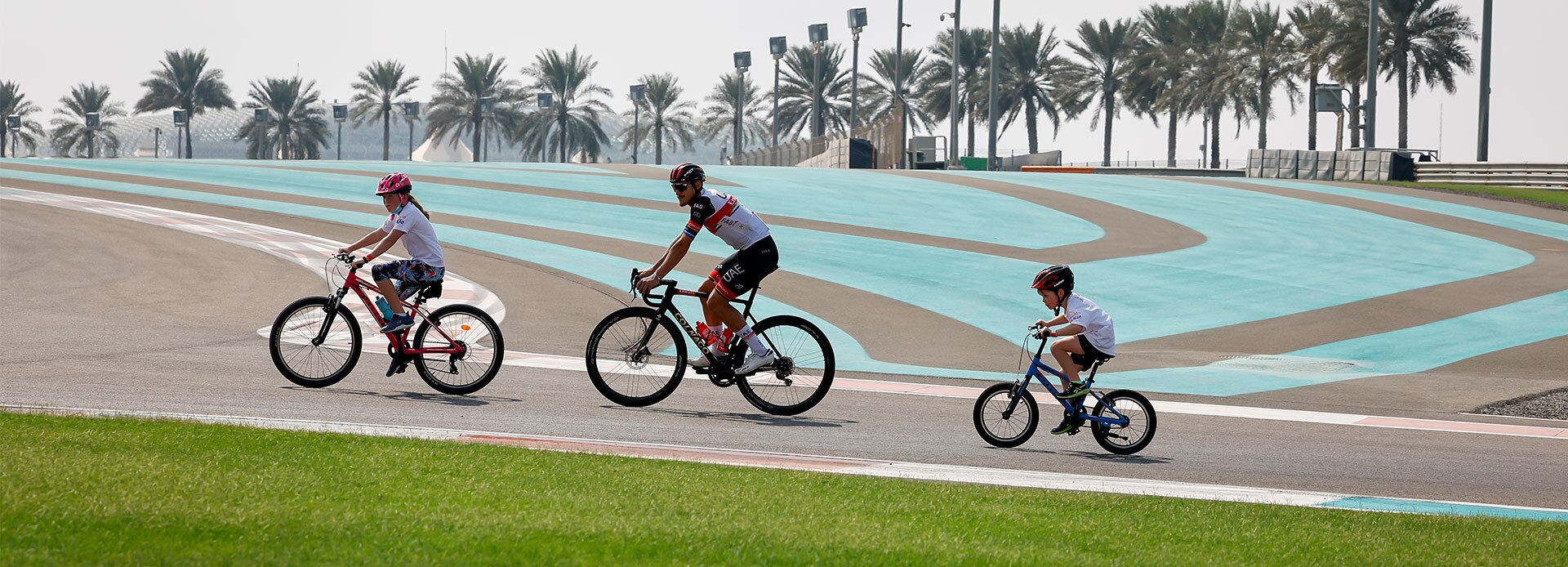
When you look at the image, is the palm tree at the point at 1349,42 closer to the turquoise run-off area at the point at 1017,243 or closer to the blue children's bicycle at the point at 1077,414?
the turquoise run-off area at the point at 1017,243

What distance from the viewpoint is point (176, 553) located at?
4691 mm

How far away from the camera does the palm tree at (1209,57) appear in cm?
6762

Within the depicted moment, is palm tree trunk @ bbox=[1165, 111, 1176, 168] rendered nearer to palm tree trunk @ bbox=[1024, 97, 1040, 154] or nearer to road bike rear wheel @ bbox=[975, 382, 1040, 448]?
palm tree trunk @ bbox=[1024, 97, 1040, 154]

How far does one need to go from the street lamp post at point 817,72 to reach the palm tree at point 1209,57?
1787cm

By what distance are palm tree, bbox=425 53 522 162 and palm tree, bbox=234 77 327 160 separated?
11852 mm

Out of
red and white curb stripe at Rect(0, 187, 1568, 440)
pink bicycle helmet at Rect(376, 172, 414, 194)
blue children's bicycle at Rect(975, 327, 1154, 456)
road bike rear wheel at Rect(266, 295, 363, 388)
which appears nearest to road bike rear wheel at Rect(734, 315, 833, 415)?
red and white curb stripe at Rect(0, 187, 1568, 440)

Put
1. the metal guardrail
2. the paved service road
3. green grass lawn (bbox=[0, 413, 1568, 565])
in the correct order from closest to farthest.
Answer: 1. green grass lawn (bbox=[0, 413, 1568, 565])
2. the paved service road
3. the metal guardrail

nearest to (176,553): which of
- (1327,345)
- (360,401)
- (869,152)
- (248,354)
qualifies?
(360,401)

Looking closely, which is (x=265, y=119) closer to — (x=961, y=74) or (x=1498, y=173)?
(x=961, y=74)

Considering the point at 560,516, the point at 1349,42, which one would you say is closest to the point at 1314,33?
the point at 1349,42

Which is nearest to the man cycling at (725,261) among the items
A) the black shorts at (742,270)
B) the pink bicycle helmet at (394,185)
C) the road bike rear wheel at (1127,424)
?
the black shorts at (742,270)

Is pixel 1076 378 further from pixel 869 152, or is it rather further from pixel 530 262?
pixel 869 152

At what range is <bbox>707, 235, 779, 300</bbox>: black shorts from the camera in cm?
998

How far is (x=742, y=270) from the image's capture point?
9.98 metres
